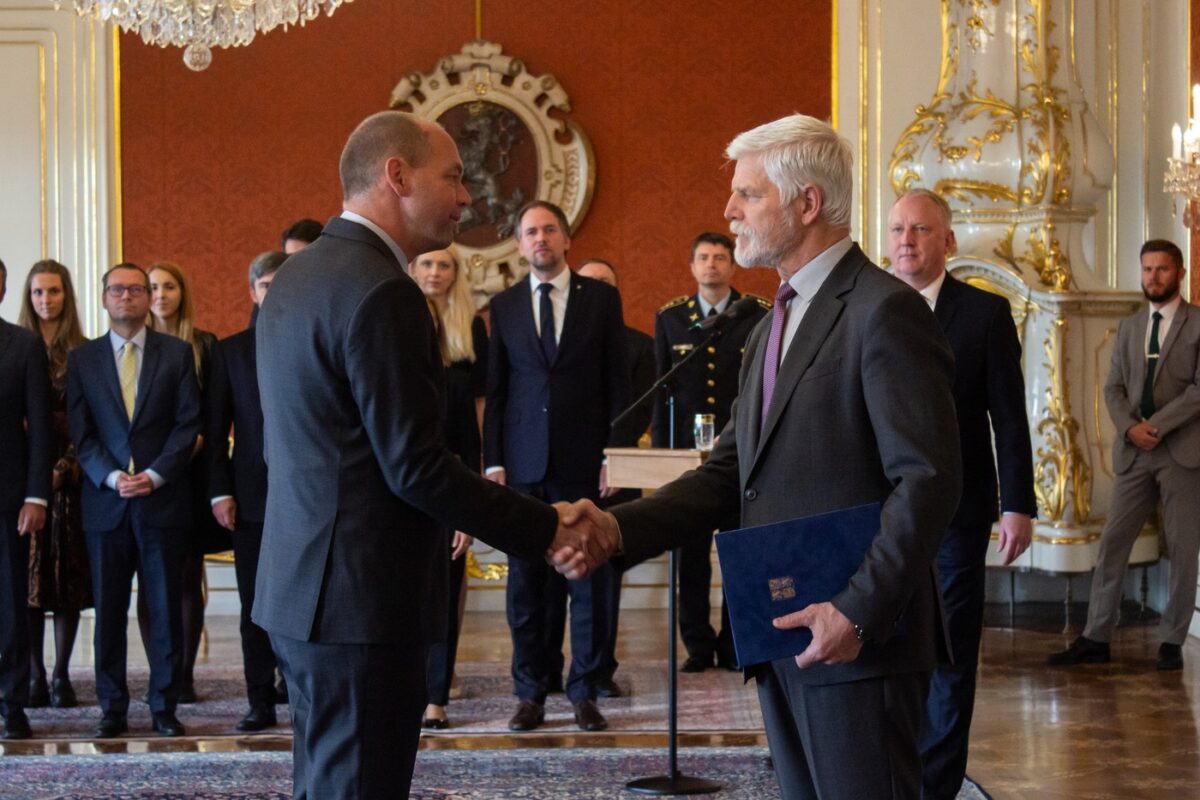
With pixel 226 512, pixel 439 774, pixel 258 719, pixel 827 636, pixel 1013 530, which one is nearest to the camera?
pixel 827 636

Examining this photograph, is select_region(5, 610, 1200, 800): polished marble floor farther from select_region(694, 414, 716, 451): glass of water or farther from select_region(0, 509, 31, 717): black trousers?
select_region(694, 414, 716, 451): glass of water

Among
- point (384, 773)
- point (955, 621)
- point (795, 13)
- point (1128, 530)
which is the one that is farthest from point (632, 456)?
point (795, 13)

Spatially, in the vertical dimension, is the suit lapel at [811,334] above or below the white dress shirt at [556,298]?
below

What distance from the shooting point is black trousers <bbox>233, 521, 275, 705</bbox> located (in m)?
5.58

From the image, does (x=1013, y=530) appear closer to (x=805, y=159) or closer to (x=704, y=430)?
(x=704, y=430)

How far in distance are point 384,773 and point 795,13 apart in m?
7.46

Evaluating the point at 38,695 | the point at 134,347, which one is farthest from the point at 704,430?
the point at 38,695

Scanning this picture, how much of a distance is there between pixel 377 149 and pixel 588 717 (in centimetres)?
315

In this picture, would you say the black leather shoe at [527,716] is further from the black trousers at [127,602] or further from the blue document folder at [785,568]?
the blue document folder at [785,568]

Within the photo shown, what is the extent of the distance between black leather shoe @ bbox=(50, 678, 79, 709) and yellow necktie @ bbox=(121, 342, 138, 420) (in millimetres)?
1191

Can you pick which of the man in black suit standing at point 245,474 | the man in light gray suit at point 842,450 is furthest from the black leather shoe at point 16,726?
the man in light gray suit at point 842,450

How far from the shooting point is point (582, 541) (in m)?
2.89

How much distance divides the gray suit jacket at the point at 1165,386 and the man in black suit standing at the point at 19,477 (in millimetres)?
4784

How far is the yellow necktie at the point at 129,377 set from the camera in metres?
5.70
